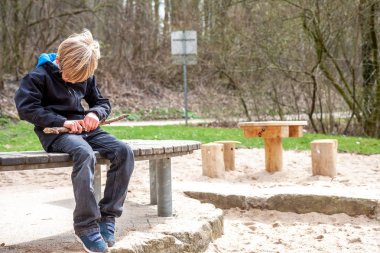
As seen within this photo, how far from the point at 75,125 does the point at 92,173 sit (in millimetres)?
429

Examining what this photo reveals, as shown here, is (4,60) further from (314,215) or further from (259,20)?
(314,215)

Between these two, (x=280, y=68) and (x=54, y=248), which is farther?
(x=280, y=68)

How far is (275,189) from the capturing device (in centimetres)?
734

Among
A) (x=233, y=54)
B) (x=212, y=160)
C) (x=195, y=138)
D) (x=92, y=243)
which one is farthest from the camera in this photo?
(x=233, y=54)

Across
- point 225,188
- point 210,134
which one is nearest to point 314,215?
point 225,188

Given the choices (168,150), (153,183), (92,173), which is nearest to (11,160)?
(92,173)

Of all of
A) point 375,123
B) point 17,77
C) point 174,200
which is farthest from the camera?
point 17,77

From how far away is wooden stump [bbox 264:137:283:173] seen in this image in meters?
8.80

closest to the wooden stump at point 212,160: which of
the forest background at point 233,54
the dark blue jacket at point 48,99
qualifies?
the dark blue jacket at point 48,99

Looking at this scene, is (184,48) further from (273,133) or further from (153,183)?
(153,183)

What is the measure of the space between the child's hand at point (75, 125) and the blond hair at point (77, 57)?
28 cm

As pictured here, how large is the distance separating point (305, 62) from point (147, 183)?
8.89 meters

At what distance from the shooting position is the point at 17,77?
23094 mm

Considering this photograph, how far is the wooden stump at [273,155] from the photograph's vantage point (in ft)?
28.9
